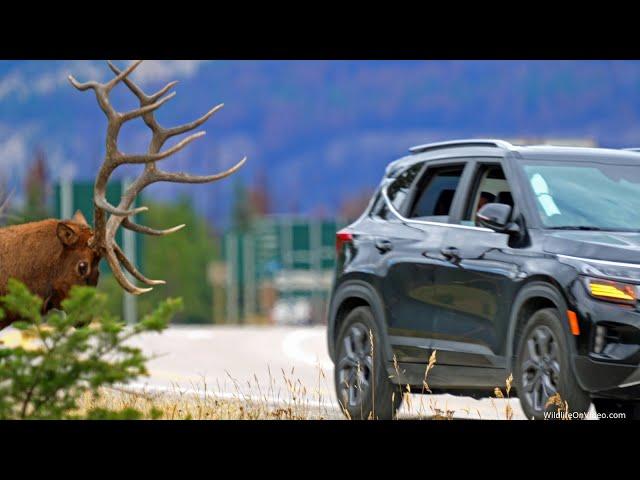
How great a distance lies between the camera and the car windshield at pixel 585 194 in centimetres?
1203

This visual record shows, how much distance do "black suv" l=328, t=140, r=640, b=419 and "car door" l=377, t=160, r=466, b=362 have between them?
0.04ft

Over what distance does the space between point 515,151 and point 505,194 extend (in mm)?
296

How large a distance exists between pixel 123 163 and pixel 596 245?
4.41 metres

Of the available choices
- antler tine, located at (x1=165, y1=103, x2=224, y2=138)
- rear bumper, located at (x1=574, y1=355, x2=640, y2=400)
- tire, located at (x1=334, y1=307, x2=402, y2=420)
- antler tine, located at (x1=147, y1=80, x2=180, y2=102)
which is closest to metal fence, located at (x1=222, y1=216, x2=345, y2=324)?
antler tine, located at (x1=165, y1=103, x2=224, y2=138)

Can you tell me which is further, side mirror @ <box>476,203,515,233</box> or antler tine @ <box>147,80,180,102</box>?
antler tine @ <box>147,80,180,102</box>

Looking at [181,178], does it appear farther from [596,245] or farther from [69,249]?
[596,245]

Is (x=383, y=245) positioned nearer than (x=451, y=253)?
No

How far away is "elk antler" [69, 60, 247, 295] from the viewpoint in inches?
545

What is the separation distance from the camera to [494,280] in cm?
1201

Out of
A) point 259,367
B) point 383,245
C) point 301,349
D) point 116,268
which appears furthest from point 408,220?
point 301,349

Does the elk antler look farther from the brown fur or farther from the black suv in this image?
the black suv

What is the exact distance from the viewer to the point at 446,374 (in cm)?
1253
